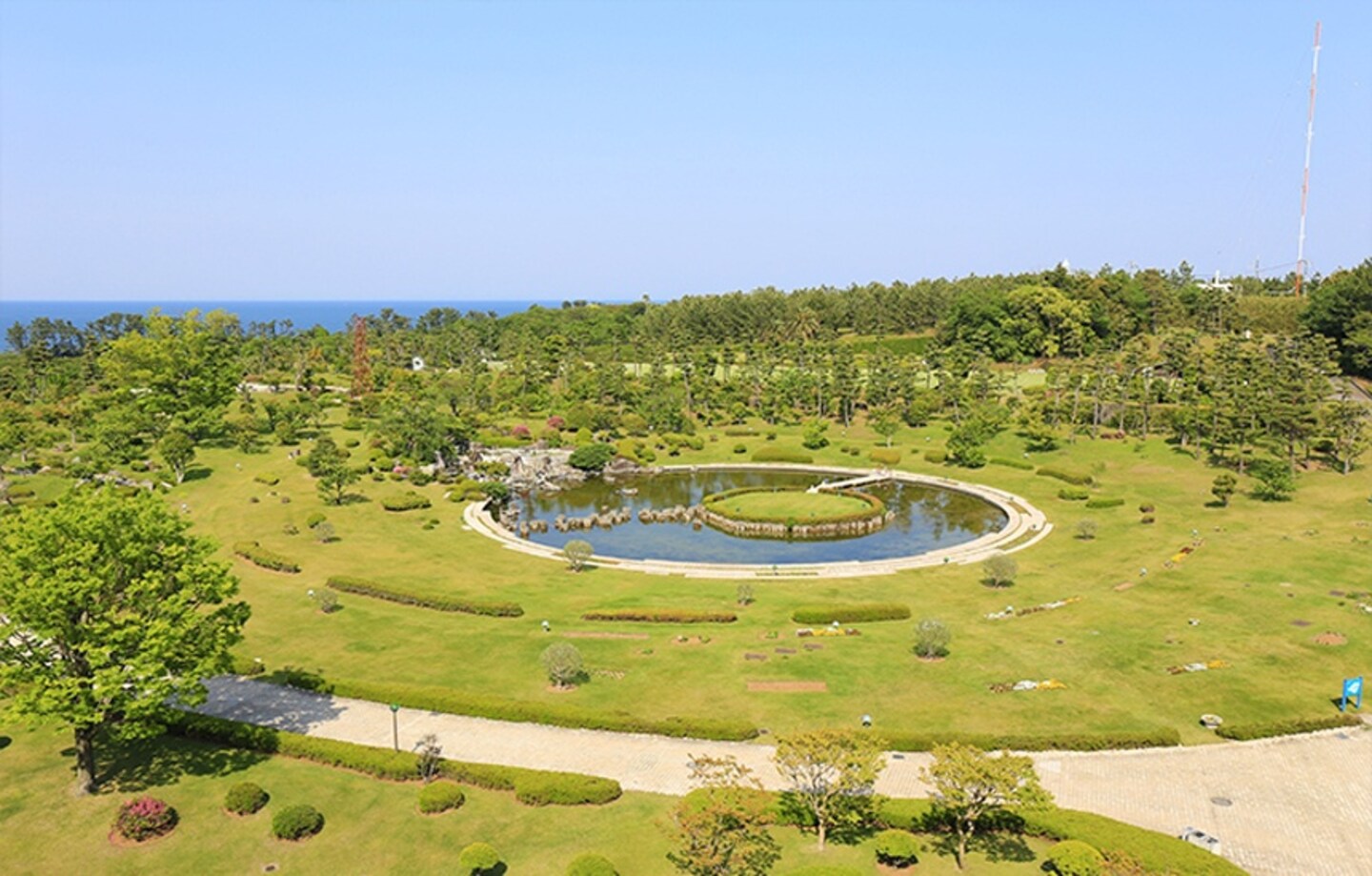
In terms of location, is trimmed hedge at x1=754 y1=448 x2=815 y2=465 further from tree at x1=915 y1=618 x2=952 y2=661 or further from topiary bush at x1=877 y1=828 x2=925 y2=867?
topiary bush at x1=877 y1=828 x2=925 y2=867

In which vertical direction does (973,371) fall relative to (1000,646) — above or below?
above

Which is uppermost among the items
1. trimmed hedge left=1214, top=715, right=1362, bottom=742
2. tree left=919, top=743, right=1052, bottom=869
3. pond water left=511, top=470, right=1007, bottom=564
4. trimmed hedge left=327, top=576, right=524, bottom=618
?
tree left=919, top=743, right=1052, bottom=869

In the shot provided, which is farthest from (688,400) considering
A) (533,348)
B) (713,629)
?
(713,629)

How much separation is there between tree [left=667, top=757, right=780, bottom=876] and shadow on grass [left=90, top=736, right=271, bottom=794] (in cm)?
1879

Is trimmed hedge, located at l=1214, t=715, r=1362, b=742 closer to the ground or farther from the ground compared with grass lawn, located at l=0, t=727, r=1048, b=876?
farther from the ground

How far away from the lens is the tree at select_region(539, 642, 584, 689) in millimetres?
40812

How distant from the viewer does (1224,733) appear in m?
35.8

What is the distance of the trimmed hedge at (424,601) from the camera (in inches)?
2051

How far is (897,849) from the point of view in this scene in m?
27.2

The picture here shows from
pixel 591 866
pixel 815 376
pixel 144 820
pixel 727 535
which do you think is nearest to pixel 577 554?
pixel 727 535

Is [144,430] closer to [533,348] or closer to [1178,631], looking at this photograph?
[533,348]

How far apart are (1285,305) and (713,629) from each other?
451 feet

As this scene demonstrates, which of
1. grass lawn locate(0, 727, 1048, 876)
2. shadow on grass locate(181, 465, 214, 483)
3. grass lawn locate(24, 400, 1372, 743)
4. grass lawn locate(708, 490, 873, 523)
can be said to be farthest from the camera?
shadow on grass locate(181, 465, 214, 483)

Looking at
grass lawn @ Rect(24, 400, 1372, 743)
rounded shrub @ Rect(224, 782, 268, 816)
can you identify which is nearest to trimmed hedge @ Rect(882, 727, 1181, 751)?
grass lawn @ Rect(24, 400, 1372, 743)
